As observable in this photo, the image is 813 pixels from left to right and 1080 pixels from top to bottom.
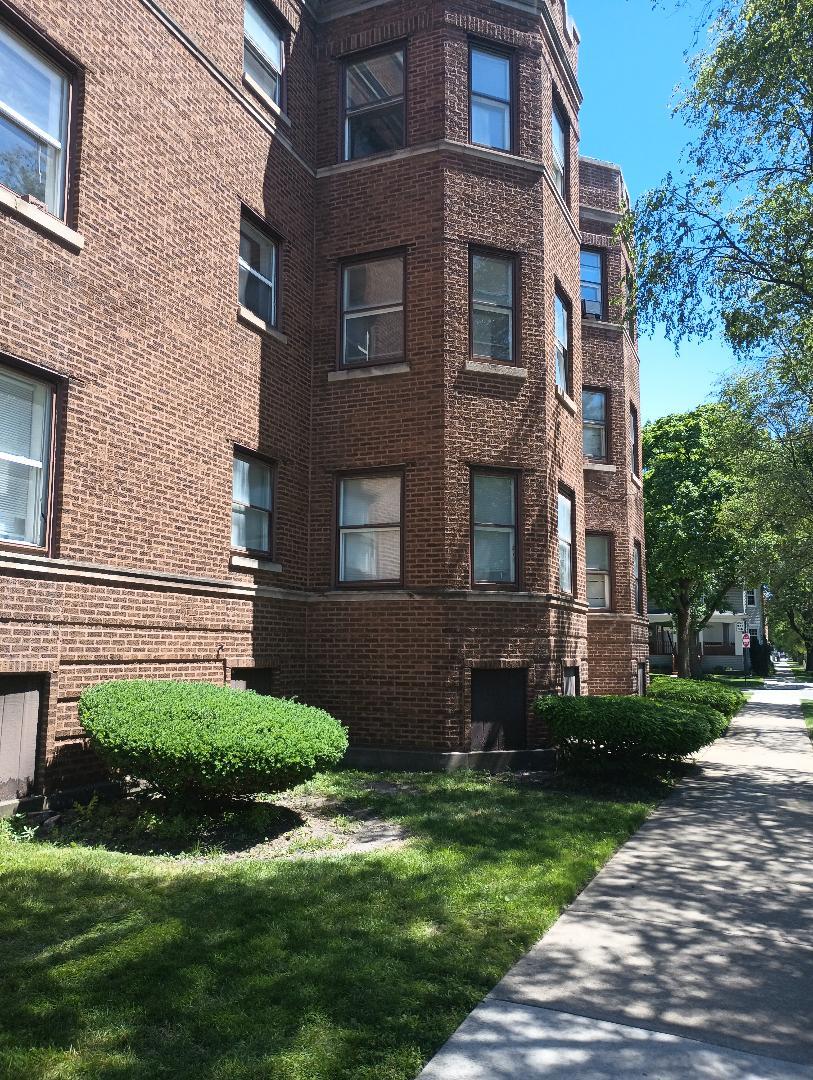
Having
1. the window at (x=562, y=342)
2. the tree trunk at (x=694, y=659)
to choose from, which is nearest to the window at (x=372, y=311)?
the window at (x=562, y=342)

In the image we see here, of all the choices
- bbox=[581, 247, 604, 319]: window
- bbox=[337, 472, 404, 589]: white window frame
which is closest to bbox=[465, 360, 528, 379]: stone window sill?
bbox=[337, 472, 404, 589]: white window frame

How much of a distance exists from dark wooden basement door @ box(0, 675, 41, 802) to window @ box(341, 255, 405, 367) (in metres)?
6.81

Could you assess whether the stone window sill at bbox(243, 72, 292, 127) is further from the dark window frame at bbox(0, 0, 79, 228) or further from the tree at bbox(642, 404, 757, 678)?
the tree at bbox(642, 404, 757, 678)

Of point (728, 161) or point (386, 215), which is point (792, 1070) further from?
point (728, 161)

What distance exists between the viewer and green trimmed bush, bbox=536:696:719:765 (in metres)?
9.88

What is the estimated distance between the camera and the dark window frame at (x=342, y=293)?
1225cm

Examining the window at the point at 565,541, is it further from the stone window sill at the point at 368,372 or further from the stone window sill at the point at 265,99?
the stone window sill at the point at 265,99

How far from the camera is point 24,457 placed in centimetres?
793

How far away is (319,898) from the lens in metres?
5.50

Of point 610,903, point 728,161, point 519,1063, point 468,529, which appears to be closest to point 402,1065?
point 519,1063

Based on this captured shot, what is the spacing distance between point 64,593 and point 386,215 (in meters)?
7.64

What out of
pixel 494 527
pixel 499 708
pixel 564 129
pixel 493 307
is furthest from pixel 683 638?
pixel 493 307

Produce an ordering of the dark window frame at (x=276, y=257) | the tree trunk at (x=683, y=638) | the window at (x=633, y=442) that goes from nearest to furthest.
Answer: the dark window frame at (x=276, y=257) < the window at (x=633, y=442) < the tree trunk at (x=683, y=638)

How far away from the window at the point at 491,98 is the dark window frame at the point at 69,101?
20.3ft
